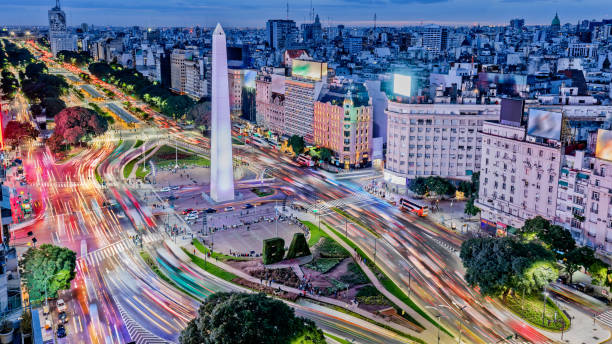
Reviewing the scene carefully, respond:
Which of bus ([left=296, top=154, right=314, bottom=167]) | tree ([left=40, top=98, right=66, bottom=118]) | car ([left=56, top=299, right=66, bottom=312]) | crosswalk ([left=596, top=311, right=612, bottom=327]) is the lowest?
crosswalk ([left=596, top=311, right=612, bottom=327])

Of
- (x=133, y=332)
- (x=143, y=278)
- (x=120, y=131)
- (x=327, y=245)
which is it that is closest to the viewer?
(x=133, y=332)

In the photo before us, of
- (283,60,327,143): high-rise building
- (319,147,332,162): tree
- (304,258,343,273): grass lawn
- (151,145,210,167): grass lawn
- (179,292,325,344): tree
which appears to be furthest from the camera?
(283,60,327,143): high-rise building

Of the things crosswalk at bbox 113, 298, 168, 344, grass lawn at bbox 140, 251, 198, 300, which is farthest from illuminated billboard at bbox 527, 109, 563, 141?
crosswalk at bbox 113, 298, 168, 344

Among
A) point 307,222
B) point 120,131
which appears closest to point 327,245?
point 307,222

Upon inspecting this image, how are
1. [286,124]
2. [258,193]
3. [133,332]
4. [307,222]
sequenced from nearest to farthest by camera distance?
1. [133,332]
2. [307,222]
3. [258,193]
4. [286,124]

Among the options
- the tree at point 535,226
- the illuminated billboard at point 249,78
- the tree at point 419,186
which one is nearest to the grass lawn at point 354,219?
the tree at point 419,186

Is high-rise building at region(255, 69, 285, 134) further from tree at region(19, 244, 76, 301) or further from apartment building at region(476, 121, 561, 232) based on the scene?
tree at region(19, 244, 76, 301)

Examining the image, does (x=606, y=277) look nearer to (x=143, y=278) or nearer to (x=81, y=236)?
(x=143, y=278)

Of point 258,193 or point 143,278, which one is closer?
point 143,278
